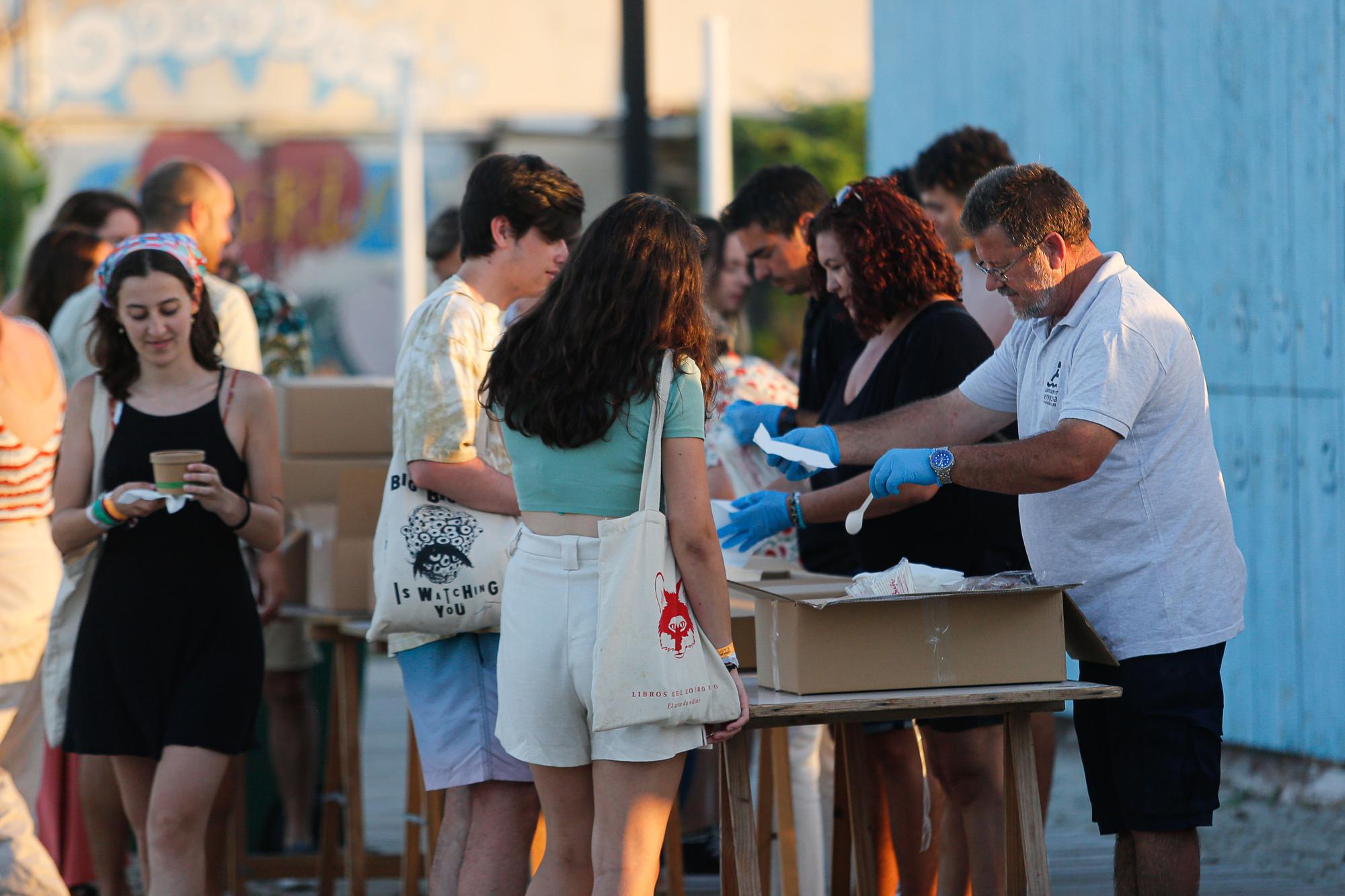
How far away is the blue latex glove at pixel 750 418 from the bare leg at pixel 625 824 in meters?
1.41

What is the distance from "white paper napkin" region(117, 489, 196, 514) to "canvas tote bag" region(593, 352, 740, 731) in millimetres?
1245

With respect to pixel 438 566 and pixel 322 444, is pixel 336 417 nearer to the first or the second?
pixel 322 444

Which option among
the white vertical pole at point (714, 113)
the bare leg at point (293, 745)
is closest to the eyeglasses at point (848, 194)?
the bare leg at point (293, 745)

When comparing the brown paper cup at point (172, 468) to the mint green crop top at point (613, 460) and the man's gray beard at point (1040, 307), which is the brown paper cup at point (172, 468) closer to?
the mint green crop top at point (613, 460)

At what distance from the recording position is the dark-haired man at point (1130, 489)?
2.97 meters

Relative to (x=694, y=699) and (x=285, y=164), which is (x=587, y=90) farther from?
(x=694, y=699)

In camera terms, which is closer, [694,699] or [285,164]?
[694,699]

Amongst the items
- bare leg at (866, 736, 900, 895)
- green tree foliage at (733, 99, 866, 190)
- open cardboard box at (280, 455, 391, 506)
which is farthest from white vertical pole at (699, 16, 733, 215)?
green tree foliage at (733, 99, 866, 190)

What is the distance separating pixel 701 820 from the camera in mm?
5238

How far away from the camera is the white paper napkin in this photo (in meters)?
3.53

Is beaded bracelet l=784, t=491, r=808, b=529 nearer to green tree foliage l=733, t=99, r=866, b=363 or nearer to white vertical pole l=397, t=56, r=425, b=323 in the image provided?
white vertical pole l=397, t=56, r=425, b=323

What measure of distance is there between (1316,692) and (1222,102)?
2.09 meters

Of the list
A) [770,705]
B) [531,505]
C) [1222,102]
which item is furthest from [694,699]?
[1222,102]

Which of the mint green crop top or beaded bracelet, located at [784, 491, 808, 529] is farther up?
the mint green crop top
